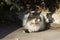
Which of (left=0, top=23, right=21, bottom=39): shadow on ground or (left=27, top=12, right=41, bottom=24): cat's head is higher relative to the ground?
(left=27, top=12, right=41, bottom=24): cat's head

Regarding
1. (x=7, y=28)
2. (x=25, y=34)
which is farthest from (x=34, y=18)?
(x=7, y=28)

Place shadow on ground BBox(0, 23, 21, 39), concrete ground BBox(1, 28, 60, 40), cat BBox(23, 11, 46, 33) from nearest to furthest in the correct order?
concrete ground BBox(1, 28, 60, 40) < shadow on ground BBox(0, 23, 21, 39) < cat BBox(23, 11, 46, 33)

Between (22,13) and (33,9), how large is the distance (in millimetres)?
385

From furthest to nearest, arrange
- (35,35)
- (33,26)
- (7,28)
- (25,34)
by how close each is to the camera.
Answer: (7,28) < (33,26) < (25,34) < (35,35)

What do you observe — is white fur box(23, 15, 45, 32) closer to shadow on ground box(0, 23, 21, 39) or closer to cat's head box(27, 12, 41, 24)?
cat's head box(27, 12, 41, 24)

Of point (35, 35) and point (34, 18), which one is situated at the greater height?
point (34, 18)

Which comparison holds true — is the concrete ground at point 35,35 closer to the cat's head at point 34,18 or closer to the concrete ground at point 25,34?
the concrete ground at point 25,34

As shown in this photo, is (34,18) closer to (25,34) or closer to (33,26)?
(33,26)

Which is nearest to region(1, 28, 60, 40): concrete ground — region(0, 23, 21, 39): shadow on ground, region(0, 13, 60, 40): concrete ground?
region(0, 13, 60, 40): concrete ground

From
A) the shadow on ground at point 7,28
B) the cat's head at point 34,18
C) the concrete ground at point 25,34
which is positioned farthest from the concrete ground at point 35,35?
the cat's head at point 34,18

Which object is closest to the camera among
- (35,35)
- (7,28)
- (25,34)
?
(35,35)

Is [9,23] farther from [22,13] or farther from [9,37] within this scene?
[9,37]

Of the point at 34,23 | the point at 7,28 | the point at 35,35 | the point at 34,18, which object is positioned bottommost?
the point at 35,35

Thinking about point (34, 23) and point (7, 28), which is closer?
point (34, 23)
